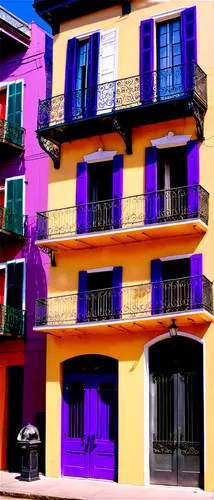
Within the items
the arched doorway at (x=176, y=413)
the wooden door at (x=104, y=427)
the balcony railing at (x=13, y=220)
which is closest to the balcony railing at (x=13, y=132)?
the balcony railing at (x=13, y=220)

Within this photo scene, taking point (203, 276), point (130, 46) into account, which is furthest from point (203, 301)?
point (130, 46)

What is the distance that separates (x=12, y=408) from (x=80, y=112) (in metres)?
9.33

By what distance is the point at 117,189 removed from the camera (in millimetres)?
20094

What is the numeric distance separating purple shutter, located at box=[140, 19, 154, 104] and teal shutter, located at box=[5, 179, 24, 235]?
5621mm

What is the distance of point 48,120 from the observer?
2123 cm

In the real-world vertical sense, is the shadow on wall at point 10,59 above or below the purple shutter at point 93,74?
above

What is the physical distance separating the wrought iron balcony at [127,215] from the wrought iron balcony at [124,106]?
159 centimetres

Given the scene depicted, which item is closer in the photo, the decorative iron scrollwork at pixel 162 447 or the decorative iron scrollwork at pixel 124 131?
the decorative iron scrollwork at pixel 162 447

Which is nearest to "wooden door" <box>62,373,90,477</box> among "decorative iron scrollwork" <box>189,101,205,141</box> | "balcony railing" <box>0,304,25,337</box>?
"balcony railing" <box>0,304,25,337</box>

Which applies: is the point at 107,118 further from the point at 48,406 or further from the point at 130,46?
the point at 48,406

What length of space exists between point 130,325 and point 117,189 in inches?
150

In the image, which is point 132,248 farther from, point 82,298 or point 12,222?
point 12,222

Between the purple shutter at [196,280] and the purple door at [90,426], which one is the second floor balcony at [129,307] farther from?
the purple door at [90,426]

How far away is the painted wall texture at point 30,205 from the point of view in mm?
22172
